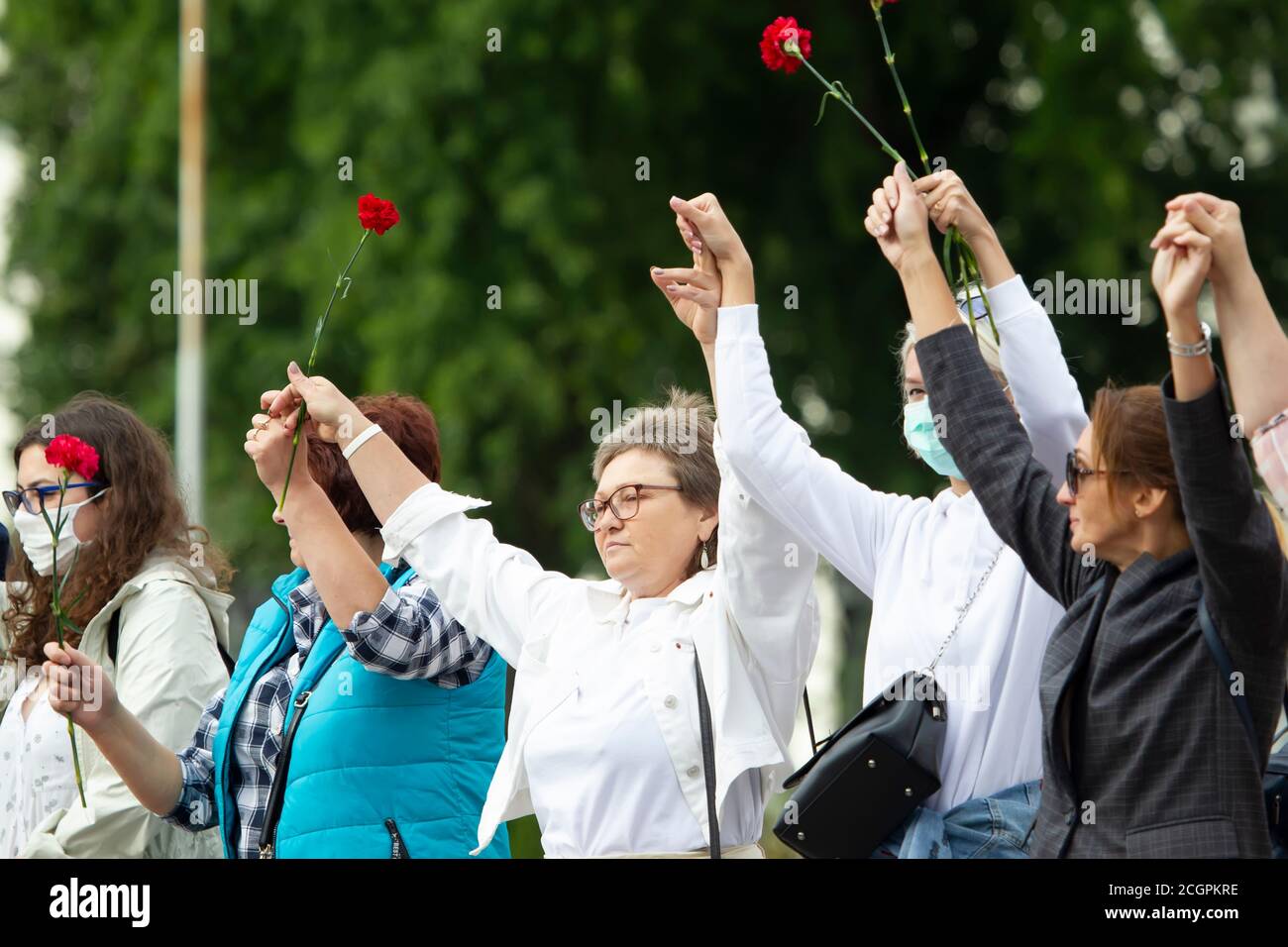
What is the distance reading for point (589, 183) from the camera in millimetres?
10898

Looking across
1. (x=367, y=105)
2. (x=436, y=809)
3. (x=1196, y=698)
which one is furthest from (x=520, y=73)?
(x=1196, y=698)

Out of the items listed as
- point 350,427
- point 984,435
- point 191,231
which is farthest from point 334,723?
point 191,231

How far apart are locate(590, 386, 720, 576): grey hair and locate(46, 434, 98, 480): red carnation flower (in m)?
1.08

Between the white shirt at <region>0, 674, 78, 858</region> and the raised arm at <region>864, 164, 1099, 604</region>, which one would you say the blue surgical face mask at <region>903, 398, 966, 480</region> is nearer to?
the raised arm at <region>864, 164, 1099, 604</region>

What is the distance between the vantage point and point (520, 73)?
35.6ft

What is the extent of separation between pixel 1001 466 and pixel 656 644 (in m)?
0.84

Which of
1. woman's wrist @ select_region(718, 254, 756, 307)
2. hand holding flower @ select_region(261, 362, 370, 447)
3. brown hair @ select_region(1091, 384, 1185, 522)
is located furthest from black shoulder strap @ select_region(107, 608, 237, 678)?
brown hair @ select_region(1091, 384, 1185, 522)

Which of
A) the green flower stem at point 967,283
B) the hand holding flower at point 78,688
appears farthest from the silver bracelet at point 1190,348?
the hand holding flower at point 78,688

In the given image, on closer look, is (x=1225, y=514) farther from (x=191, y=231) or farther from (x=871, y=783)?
(x=191, y=231)

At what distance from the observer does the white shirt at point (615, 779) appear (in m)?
3.74

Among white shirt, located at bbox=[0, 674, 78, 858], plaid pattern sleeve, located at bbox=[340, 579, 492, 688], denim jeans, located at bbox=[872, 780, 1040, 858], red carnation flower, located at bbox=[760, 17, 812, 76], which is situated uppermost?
red carnation flower, located at bbox=[760, 17, 812, 76]

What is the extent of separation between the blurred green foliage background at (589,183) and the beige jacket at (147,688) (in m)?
5.77

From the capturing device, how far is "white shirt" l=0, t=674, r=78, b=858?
4.47 metres

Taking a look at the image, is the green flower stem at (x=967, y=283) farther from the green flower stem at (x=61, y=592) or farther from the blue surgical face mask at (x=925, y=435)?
the green flower stem at (x=61, y=592)
